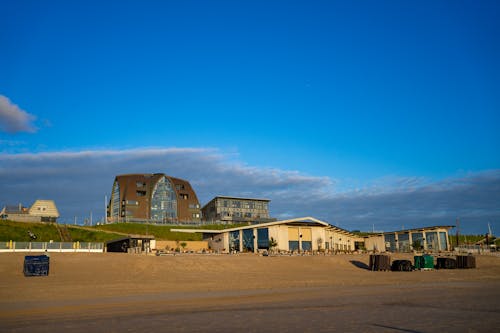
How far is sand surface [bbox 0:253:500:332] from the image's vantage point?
14547mm

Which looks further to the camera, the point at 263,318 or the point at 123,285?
the point at 123,285

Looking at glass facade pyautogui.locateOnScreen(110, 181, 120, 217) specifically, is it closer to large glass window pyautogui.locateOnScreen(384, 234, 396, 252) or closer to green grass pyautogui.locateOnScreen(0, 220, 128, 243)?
green grass pyautogui.locateOnScreen(0, 220, 128, 243)

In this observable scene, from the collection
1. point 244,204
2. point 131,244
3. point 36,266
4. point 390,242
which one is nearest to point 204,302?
point 36,266

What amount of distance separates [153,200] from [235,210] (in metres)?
21.3

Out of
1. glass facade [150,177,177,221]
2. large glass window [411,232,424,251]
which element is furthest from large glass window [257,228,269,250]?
glass facade [150,177,177,221]

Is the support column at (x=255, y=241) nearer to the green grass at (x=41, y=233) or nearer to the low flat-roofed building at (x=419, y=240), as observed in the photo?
the green grass at (x=41, y=233)

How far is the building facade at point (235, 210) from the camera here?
10956cm

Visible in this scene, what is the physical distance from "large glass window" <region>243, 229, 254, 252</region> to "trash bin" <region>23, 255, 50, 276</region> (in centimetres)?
3679

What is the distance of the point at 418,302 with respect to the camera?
68.0 feet

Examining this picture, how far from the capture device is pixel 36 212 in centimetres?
8531

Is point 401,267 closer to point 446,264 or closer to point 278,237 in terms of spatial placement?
point 446,264

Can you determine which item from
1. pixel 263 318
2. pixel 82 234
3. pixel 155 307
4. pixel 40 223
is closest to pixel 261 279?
pixel 155 307

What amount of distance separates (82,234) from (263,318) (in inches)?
2707

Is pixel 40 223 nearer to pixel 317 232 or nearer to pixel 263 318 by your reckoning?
pixel 317 232
